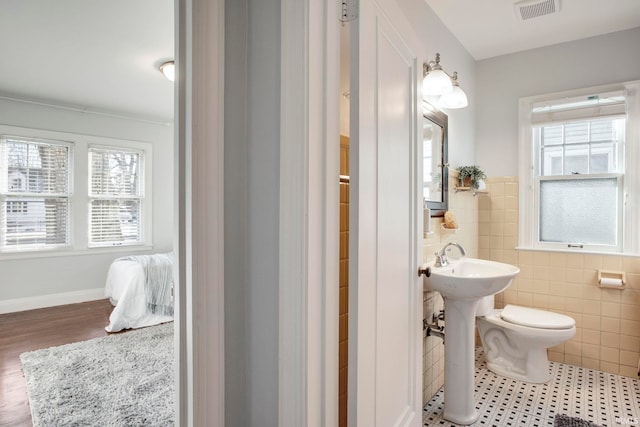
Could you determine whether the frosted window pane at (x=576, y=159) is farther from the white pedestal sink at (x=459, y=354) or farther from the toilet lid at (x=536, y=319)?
the white pedestal sink at (x=459, y=354)

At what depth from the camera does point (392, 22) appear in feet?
4.44

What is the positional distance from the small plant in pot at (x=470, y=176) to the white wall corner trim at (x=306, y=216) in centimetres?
185

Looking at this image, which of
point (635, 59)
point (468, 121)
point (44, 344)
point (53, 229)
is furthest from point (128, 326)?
point (635, 59)

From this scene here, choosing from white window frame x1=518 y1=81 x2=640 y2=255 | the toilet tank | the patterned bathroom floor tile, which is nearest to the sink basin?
the toilet tank

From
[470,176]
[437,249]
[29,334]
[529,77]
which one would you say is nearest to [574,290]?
[470,176]

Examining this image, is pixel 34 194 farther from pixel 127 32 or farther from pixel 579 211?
pixel 579 211

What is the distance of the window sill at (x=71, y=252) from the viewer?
3.98 meters

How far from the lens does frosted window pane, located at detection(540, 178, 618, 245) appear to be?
2643 mm

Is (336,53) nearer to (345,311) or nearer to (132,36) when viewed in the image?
(345,311)

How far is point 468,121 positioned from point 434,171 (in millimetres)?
960

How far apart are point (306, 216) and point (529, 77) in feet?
9.44

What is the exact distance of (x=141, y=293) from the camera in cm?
347

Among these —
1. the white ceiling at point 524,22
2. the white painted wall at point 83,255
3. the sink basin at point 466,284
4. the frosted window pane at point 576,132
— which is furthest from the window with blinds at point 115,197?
the frosted window pane at point 576,132

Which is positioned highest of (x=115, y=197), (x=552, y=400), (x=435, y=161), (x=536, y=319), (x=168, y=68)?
(x=168, y=68)
